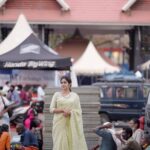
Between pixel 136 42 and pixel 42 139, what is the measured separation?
2293 centimetres

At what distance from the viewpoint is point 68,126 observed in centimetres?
1270

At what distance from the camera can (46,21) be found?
34531mm

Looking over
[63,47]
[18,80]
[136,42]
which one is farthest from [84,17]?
[18,80]

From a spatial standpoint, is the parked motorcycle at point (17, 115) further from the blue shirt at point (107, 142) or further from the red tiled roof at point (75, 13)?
the blue shirt at point (107, 142)

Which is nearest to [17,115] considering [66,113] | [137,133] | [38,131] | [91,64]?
[38,131]

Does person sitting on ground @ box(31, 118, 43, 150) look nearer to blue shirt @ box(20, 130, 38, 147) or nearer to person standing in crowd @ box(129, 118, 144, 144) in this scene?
blue shirt @ box(20, 130, 38, 147)

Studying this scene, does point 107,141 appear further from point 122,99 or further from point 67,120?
point 122,99

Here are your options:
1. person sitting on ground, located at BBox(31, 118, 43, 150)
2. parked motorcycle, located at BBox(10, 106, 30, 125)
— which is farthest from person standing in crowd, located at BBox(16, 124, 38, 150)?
parked motorcycle, located at BBox(10, 106, 30, 125)

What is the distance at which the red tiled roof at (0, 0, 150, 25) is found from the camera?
34.4 meters

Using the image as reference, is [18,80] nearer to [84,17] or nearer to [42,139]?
[42,139]

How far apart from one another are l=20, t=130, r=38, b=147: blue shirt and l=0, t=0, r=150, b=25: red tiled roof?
2049 centimetres

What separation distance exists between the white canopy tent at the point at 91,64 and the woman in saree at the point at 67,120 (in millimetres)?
23416

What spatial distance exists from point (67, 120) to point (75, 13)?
22531mm

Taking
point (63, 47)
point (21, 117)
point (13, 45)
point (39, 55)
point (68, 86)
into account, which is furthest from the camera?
point (63, 47)
